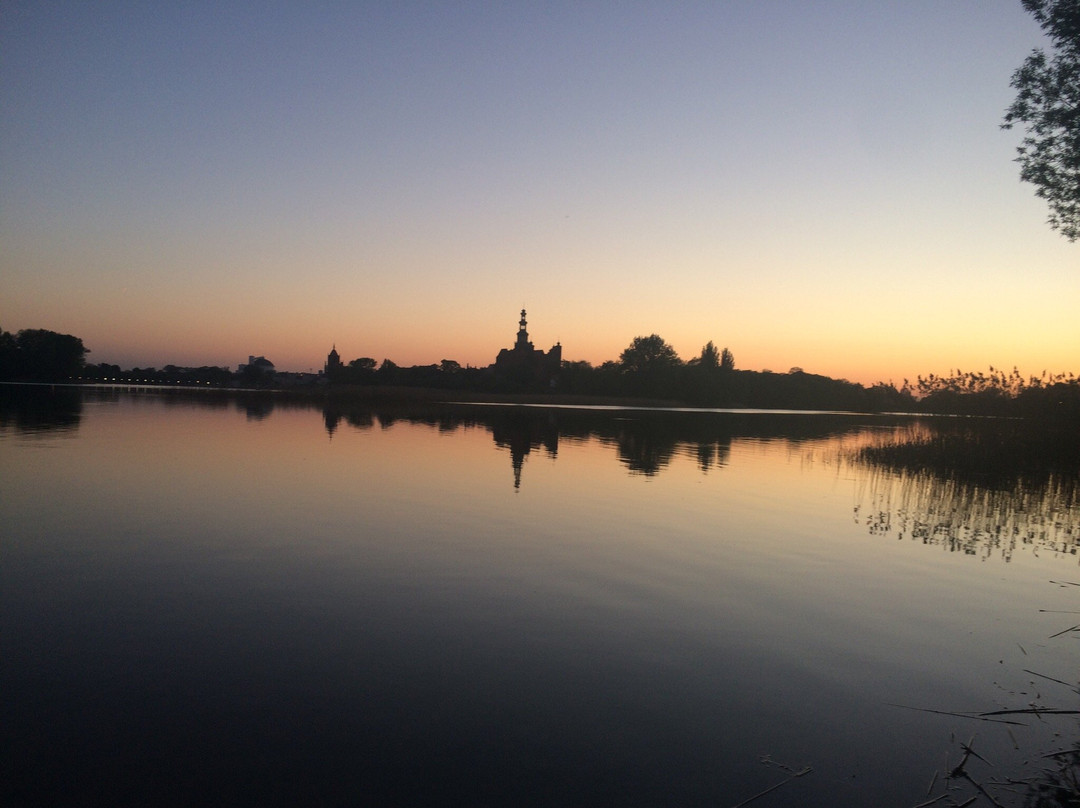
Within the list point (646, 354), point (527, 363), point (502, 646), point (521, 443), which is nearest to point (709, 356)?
point (646, 354)

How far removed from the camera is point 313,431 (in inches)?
1567

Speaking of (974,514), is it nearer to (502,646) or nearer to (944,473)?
(944,473)

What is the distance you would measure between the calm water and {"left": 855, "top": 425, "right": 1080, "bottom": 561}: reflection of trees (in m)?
0.24

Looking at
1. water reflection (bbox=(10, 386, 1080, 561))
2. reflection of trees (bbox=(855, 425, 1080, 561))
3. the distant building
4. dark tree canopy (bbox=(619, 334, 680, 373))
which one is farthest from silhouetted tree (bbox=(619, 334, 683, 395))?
reflection of trees (bbox=(855, 425, 1080, 561))

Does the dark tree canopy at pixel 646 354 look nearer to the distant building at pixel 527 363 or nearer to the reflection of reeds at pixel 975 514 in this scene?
the distant building at pixel 527 363

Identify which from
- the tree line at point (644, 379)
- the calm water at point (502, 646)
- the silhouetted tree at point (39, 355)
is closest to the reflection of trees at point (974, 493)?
the calm water at point (502, 646)

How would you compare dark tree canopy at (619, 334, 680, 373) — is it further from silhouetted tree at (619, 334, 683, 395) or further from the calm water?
the calm water

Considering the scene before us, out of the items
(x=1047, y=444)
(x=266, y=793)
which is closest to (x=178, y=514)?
(x=266, y=793)

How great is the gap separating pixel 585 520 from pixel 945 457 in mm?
22021

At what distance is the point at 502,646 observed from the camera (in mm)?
8258

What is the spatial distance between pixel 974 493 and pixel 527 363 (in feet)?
500

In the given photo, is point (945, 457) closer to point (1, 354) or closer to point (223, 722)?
point (223, 722)

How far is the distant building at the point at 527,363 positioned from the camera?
528 feet

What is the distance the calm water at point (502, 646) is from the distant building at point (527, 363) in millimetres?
141737
